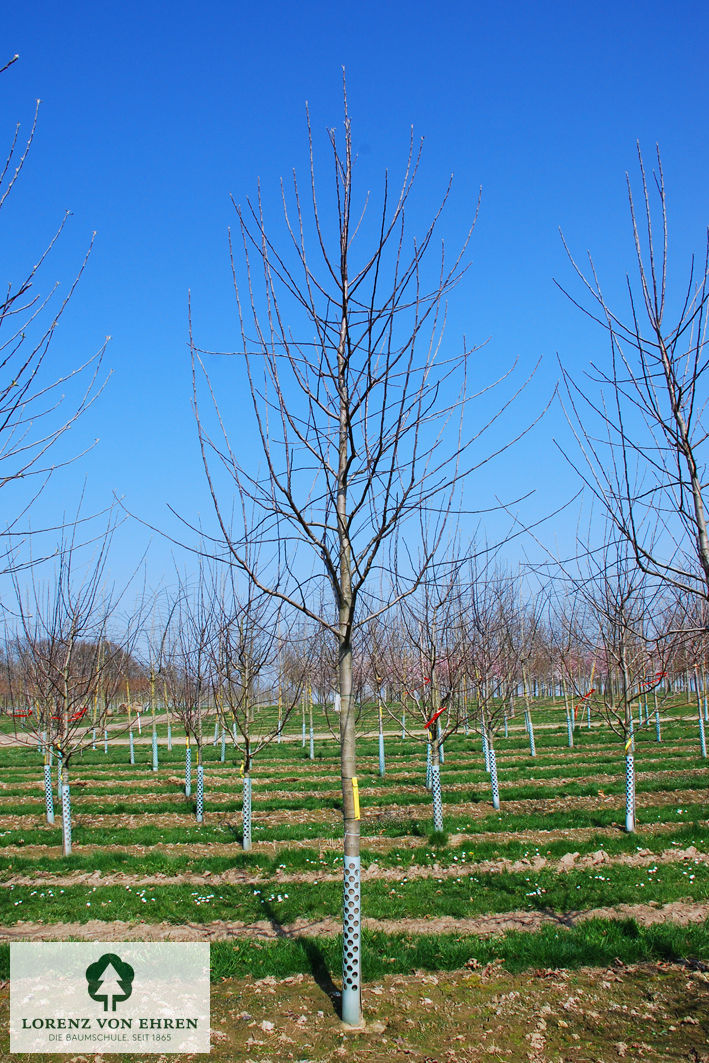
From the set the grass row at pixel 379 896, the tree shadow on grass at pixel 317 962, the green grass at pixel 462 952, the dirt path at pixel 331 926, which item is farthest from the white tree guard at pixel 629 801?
the tree shadow on grass at pixel 317 962

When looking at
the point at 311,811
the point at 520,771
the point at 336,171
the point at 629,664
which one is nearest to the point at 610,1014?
the point at 336,171

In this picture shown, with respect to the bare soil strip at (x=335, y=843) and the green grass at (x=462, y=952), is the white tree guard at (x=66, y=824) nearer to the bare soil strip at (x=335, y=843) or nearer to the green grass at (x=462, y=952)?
the bare soil strip at (x=335, y=843)

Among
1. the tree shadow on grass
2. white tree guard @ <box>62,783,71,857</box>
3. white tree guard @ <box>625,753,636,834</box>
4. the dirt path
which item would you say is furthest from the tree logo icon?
white tree guard @ <box>625,753,636,834</box>

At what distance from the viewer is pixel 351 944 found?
4348 mm

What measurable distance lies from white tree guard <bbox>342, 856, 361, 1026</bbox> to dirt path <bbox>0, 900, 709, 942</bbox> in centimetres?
185

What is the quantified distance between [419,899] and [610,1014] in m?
2.95

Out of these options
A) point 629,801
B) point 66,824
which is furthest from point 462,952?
point 66,824

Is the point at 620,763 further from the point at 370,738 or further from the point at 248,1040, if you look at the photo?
the point at 248,1040

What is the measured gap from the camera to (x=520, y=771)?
54.3 feet

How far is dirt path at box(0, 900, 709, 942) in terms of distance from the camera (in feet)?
20.7

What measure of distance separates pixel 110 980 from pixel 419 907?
309cm

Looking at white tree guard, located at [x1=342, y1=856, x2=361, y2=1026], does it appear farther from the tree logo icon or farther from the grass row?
the grass row

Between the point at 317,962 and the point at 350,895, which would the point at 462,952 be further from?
the point at 350,895

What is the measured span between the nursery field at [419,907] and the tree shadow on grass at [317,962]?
26 mm
